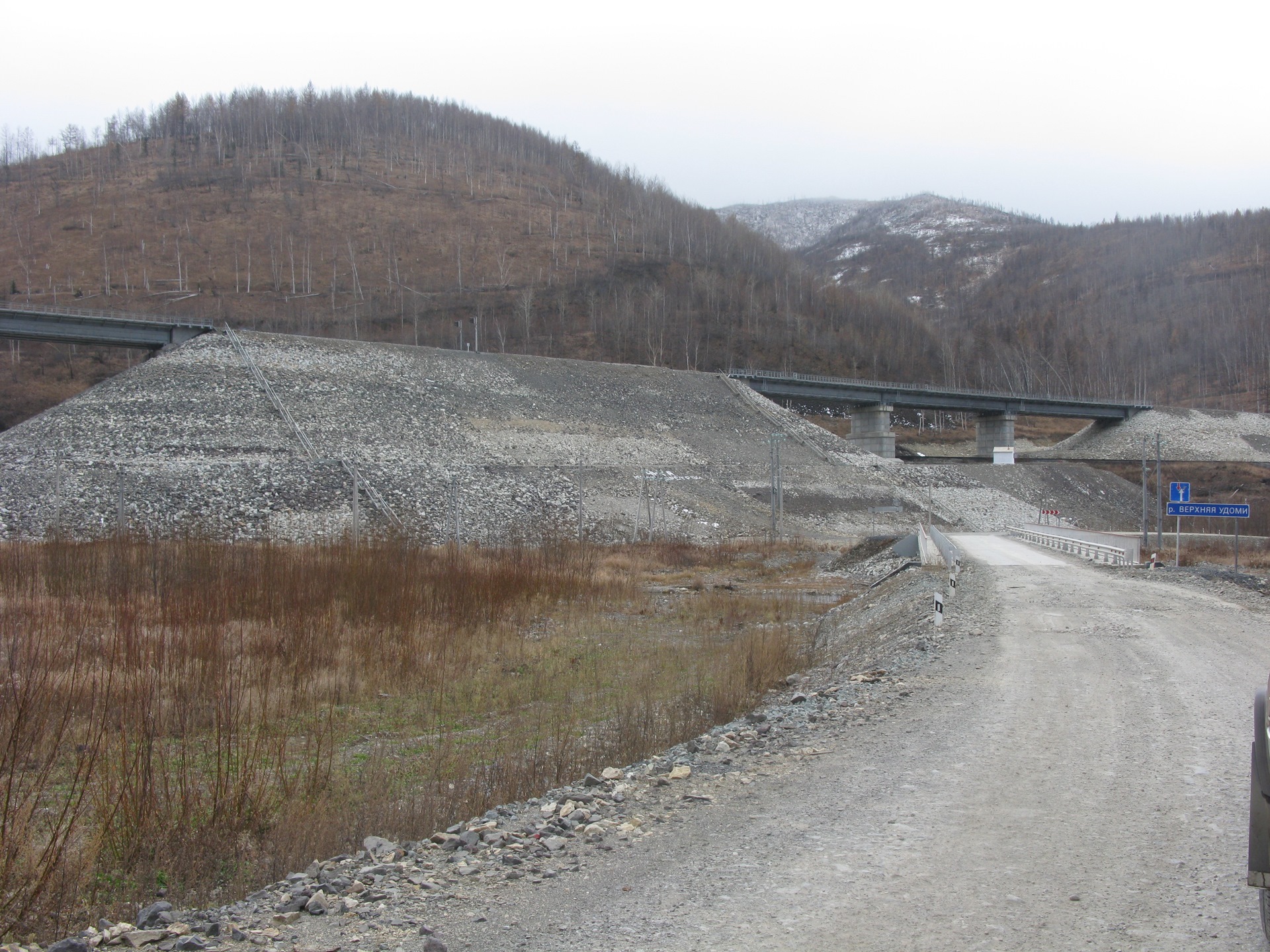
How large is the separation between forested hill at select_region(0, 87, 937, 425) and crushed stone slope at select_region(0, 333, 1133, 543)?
1386 inches

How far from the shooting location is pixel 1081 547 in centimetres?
3447

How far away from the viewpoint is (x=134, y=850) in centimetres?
561

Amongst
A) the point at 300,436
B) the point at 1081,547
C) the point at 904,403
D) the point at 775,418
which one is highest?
the point at 904,403

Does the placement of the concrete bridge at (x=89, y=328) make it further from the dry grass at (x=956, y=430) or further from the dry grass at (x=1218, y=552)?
the dry grass at (x=956, y=430)

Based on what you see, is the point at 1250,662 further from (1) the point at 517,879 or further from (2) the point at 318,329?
(2) the point at 318,329

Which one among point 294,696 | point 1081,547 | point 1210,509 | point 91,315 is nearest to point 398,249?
point 91,315

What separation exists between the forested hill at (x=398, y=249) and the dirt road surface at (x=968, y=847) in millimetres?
86168

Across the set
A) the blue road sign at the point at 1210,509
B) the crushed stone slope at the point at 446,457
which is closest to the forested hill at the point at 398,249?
the crushed stone slope at the point at 446,457

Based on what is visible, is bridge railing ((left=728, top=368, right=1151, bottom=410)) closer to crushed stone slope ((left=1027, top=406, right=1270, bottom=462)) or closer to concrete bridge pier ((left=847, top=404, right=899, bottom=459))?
concrete bridge pier ((left=847, top=404, right=899, bottom=459))

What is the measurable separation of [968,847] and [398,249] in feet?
434

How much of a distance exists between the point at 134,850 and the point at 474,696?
5.98 m

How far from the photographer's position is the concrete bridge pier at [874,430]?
8506 cm

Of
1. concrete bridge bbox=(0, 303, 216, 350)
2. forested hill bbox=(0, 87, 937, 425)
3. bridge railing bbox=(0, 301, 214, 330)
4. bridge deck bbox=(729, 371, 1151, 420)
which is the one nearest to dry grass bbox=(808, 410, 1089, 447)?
forested hill bbox=(0, 87, 937, 425)

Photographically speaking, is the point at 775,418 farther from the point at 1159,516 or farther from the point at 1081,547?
the point at 1159,516
